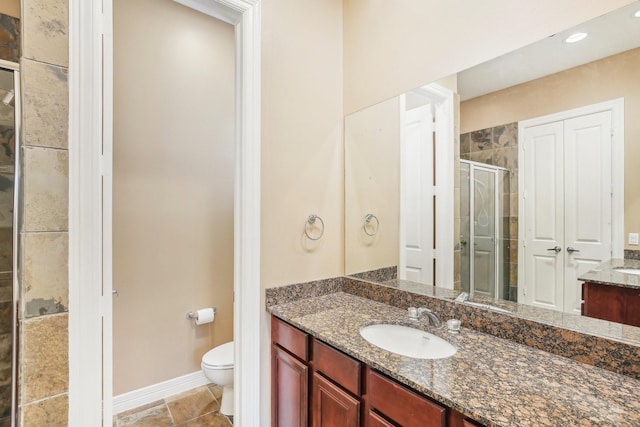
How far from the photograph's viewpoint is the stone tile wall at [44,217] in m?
1.06

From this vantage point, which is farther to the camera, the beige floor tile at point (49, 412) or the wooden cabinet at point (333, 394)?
the beige floor tile at point (49, 412)

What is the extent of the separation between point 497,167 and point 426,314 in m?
0.70

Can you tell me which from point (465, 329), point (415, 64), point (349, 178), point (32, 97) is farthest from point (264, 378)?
point (415, 64)

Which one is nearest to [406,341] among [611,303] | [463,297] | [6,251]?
[463,297]

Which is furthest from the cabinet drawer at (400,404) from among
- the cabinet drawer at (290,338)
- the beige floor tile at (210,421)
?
the beige floor tile at (210,421)

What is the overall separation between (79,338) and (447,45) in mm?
1946

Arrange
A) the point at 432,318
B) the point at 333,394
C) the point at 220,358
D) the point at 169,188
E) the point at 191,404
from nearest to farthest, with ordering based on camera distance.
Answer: the point at 333,394 < the point at 432,318 < the point at 220,358 < the point at 191,404 < the point at 169,188

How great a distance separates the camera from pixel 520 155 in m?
1.22

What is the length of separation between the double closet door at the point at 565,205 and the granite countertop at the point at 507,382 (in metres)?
0.26

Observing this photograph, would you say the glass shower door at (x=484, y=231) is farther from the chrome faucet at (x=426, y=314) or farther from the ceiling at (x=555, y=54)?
the ceiling at (x=555, y=54)

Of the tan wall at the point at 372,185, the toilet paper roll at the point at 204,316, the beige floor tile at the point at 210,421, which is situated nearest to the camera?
the tan wall at the point at 372,185

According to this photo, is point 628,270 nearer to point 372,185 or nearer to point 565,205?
point 565,205

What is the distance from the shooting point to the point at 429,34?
4.84 feet

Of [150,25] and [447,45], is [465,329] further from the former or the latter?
[150,25]
